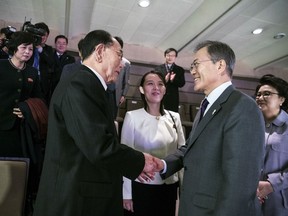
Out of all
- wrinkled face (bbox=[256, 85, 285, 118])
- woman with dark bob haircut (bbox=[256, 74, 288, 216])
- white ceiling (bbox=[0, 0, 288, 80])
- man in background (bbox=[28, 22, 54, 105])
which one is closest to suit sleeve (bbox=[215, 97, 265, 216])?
woman with dark bob haircut (bbox=[256, 74, 288, 216])

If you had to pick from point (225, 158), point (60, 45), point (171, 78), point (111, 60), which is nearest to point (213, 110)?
point (225, 158)

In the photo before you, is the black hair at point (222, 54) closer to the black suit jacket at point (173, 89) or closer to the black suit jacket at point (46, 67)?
the black suit jacket at point (46, 67)

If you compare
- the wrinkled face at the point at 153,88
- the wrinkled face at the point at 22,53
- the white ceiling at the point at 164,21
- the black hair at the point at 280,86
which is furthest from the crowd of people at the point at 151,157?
the white ceiling at the point at 164,21

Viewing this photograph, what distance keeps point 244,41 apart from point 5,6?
5.24 meters

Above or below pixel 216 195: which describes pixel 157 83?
above

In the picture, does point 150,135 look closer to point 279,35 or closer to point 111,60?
point 111,60

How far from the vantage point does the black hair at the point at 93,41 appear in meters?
1.43

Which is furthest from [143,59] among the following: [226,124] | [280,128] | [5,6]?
[226,124]

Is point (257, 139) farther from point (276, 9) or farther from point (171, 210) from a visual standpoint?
point (276, 9)

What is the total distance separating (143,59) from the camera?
273 inches

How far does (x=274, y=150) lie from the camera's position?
178cm

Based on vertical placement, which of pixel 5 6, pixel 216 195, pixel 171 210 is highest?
pixel 5 6

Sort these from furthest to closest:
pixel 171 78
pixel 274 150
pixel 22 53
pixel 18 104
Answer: pixel 171 78
pixel 22 53
pixel 18 104
pixel 274 150

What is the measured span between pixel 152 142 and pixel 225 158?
88 cm
